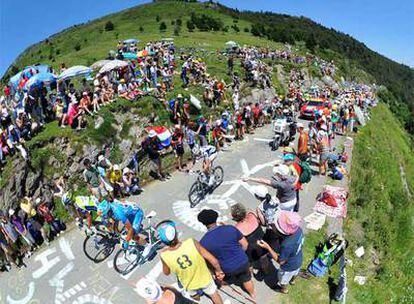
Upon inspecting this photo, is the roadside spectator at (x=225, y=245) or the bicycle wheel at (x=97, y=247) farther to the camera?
the bicycle wheel at (x=97, y=247)

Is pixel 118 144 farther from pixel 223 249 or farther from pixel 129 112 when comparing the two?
pixel 223 249

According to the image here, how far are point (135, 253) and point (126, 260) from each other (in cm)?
37

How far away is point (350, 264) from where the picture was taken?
12.4m

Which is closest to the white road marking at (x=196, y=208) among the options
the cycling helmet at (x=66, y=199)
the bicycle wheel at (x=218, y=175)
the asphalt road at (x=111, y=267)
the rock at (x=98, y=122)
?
the asphalt road at (x=111, y=267)

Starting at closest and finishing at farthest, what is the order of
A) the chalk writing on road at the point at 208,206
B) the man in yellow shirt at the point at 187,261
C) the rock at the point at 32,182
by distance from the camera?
the man in yellow shirt at the point at 187,261, the chalk writing on road at the point at 208,206, the rock at the point at 32,182

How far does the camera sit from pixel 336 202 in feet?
50.3

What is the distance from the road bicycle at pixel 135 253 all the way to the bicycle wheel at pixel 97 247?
2.48 feet

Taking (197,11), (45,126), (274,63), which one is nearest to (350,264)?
(45,126)

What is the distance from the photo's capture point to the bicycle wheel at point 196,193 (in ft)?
50.8

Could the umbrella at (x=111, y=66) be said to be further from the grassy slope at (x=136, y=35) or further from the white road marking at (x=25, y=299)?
the grassy slope at (x=136, y=35)

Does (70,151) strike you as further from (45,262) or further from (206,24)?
(206,24)

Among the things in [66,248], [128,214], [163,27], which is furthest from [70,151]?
[163,27]

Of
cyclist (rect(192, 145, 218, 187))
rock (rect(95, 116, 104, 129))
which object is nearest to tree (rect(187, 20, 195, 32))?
rock (rect(95, 116, 104, 129))

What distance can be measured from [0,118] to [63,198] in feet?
21.5
